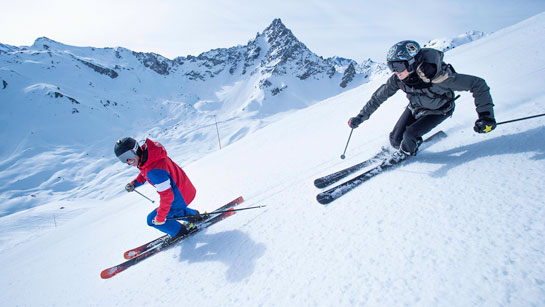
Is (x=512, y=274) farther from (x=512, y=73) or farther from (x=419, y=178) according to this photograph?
(x=512, y=73)

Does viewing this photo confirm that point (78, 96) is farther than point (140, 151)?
Yes

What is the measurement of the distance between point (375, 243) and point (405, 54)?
2.30m

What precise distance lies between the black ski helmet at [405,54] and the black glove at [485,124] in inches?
38.9

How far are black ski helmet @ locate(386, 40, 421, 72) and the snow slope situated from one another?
50.4 inches

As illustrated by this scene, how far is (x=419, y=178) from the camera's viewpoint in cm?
251

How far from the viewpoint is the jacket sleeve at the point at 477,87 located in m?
2.55

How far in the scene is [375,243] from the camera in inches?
73.5

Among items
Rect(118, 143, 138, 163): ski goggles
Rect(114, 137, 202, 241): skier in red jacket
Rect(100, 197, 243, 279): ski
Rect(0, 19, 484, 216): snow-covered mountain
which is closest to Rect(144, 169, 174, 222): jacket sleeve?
Rect(114, 137, 202, 241): skier in red jacket

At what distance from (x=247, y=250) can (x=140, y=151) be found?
2090mm

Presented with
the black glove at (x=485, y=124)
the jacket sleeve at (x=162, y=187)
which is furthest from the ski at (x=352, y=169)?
the jacket sleeve at (x=162, y=187)

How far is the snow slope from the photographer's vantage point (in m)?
1.46

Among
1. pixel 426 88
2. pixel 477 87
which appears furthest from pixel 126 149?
pixel 477 87

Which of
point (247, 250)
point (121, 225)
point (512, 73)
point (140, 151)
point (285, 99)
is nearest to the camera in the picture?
point (247, 250)

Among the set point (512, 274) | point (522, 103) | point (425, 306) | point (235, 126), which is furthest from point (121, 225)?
point (235, 126)
